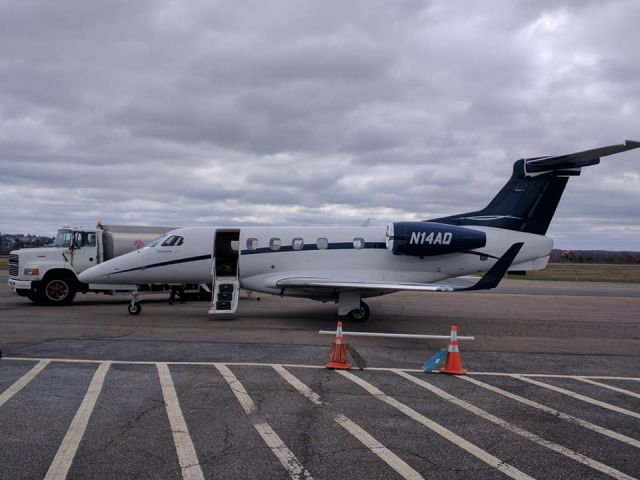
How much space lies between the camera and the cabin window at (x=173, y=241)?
1808cm

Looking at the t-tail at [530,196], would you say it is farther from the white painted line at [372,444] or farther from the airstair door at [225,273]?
the white painted line at [372,444]

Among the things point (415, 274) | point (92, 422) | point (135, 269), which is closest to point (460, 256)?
point (415, 274)

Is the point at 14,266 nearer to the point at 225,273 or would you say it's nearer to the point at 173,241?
the point at 173,241

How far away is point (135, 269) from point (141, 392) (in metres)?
10.1

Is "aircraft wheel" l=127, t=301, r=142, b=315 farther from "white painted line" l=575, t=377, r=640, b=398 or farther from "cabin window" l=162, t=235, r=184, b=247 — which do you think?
"white painted line" l=575, t=377, r=640, b=398

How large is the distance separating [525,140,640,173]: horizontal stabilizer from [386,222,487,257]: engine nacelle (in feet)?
9.00

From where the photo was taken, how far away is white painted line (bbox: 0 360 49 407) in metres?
8.04

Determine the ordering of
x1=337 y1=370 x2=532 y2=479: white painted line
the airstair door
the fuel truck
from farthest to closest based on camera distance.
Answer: the fuel truck → the airstair door → x1=337 y1=370 x2=532 y2=479: white painted line

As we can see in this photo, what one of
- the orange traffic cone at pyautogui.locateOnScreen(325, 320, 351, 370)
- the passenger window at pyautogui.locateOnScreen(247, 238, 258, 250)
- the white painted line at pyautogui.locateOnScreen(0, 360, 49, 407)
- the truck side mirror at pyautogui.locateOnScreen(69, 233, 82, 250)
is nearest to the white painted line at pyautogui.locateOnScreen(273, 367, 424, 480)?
the orange traffic cone at pyautogui.locateOnScreen(325, 320, 351, 370)

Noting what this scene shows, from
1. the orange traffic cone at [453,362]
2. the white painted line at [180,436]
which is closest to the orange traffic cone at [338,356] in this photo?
the orange traffic cone at [453,362]

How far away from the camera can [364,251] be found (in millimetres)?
17750

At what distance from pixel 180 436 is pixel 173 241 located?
12250mm

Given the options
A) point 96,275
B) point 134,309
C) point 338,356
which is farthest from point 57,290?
point 338,356

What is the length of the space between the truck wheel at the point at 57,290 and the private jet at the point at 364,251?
3840 mm
